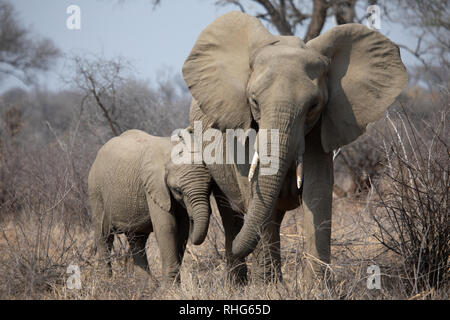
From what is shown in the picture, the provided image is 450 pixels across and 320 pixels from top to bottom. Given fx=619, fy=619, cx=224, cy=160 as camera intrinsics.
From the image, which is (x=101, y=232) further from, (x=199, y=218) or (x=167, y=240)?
(x=199, y=218)

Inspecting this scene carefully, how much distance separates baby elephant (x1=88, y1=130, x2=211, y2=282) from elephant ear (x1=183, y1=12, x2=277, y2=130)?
0.65 meters

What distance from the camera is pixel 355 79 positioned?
→ 14.2 ft

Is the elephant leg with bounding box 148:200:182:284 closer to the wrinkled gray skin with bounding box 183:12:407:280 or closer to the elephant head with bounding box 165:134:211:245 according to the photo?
the elephant head with bounding box 165:134:211:245

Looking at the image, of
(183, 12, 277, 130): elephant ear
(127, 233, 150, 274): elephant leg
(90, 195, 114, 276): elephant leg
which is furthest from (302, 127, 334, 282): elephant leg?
(90, 195, 114, 276): elephant leg

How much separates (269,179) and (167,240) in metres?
1.34

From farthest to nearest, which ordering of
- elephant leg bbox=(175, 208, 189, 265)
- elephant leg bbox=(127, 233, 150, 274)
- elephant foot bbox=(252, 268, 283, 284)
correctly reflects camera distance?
elephant leg bbox=(127, 233, 150, 274) → elephant leg bbox=(175, 208, 189, 265) → elephant foot bbox=(252, 268, 283, 284)

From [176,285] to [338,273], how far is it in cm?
121

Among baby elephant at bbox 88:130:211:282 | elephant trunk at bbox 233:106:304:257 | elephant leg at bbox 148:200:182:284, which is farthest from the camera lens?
elephant leg at bbox 148:200:182:284

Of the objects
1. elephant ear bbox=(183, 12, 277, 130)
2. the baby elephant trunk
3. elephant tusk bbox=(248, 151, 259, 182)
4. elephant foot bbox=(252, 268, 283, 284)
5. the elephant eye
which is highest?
elephant ear bbox=(183, 12, 277, 130)

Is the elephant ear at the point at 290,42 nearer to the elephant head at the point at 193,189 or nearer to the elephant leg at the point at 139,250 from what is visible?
the elephant head at the point at 193,189

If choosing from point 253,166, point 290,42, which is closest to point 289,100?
point 253,166

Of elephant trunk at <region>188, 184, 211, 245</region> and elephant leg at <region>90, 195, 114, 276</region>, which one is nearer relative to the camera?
elephant trunk at <region>188, 184, 211, 245</region>

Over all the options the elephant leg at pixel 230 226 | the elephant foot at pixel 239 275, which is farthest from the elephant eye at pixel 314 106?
the elephant foot at pixel 239 275

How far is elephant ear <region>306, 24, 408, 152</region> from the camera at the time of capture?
4.21 metres
